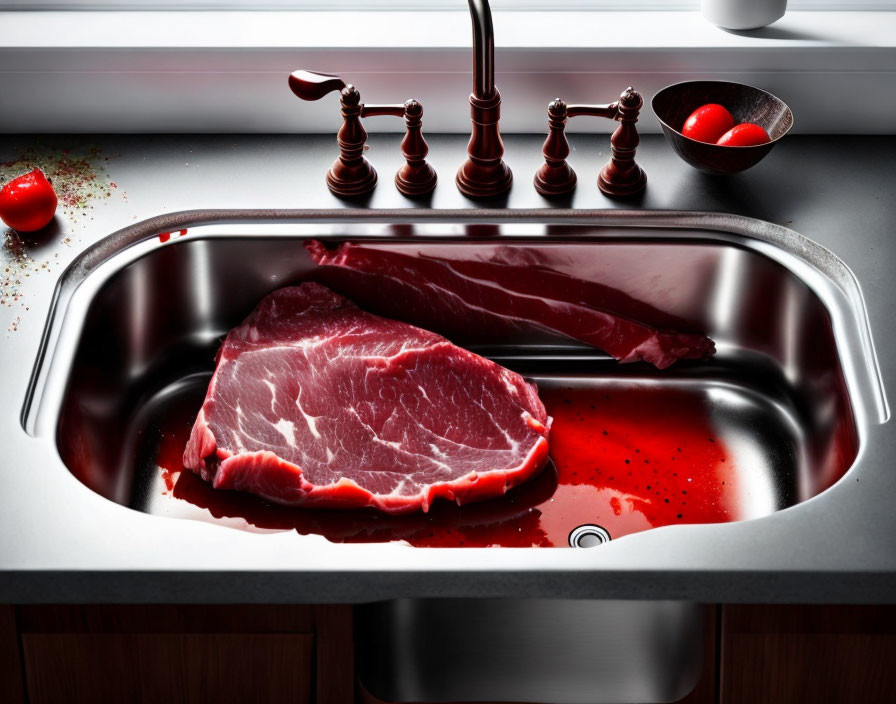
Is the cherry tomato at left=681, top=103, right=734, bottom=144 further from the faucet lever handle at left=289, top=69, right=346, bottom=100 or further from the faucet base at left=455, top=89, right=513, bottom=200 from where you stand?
the faucet lever handle at left=289, top=69, right=346, bottom=100

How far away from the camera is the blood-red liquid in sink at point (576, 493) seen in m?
1.18

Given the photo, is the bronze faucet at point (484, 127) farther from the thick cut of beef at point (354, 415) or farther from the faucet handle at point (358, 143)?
the thick cut of beef at point (354, 415)

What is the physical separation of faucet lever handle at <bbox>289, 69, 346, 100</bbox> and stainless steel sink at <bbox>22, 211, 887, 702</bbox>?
171mm

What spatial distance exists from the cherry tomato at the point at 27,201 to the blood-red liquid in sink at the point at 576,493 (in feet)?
1.09

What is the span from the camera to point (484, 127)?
130 cm

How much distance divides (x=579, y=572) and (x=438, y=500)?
0.34 metres

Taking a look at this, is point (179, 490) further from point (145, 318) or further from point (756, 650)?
point (756, 650)

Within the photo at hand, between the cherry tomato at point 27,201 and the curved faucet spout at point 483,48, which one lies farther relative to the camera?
the cherry tomato at point 27,201

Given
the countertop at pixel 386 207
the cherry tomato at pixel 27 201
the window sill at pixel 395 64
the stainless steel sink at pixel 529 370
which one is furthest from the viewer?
the window sill at pixel 395 64

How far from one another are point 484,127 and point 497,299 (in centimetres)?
27

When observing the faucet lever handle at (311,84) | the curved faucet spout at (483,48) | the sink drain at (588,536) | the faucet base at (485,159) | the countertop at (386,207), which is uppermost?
the curved faucet spout at (483,48)

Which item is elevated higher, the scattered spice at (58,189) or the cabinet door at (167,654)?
the scattered spice at (58,189)

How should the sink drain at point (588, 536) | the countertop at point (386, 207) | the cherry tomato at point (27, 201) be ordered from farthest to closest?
1. the cherry tomato at point (27, 201)
2. the sink drain at point (588, 536)
3. the countertop at point (386, 207)

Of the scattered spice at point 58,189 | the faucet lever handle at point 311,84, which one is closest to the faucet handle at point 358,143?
the faucet lever handle at point 311,84
